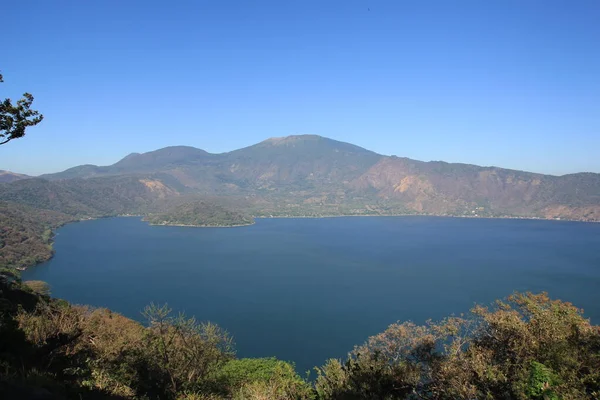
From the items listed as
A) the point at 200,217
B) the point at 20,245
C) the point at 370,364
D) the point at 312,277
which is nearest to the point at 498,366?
the point at 370,364

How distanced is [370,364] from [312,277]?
62.8 m

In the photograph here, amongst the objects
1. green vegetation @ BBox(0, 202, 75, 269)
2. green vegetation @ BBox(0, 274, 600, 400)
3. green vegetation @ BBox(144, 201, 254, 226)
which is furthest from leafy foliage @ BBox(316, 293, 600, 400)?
green vegetation @ BBox(144, 201, 254, 226)

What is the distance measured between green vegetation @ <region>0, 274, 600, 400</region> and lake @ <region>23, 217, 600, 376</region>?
23.9 metres

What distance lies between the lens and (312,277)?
77.2 m

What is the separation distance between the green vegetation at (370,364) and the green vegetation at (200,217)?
156959 mm

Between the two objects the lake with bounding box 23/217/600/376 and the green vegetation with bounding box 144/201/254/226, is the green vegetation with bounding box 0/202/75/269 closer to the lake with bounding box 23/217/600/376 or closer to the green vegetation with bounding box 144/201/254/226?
the lake with bounding box 23/217/600/376

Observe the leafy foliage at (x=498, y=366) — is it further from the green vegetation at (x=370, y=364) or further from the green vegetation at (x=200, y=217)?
the green vegetation at (x=200, y=217)

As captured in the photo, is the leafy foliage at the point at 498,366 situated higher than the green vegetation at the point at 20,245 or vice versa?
the leafy foliage at the point at 498,366

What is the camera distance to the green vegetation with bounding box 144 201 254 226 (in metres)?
172

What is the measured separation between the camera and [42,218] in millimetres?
148250

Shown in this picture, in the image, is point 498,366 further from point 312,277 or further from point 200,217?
point 200,217

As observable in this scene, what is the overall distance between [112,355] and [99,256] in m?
95.3

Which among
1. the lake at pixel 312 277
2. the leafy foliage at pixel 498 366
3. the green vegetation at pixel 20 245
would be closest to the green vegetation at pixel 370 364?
the leafy foliage at pixel 498 366

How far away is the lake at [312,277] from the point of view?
2009 inches
